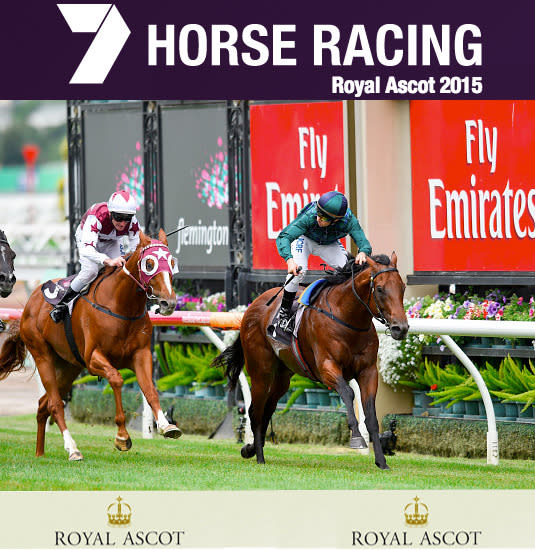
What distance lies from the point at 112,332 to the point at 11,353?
1.80 metres

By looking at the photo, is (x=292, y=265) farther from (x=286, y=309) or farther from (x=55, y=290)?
(x=55, y=290)

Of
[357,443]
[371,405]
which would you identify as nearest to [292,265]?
[371,405]

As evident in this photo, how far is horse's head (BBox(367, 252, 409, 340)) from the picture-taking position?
7.79 m

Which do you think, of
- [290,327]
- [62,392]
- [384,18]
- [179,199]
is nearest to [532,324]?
[290,327]

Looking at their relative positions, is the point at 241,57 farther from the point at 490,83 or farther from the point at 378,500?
the point at 378,500

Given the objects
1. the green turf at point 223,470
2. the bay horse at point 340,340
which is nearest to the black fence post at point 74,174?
the green turf at point 223,470

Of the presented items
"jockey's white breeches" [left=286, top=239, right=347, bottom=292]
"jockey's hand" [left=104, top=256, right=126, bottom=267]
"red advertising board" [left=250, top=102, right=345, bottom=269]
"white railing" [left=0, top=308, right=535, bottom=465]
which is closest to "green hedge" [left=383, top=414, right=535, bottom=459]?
"white railing" [left=0, top=308, right=535, bottom=465]

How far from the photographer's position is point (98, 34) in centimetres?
749

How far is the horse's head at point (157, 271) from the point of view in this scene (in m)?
8.33

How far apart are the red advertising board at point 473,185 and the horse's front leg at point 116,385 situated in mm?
2983

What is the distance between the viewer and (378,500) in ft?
21.2

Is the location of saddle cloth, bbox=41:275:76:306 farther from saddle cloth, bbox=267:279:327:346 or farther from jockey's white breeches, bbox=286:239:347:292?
jockey's white breeches, bbox=286:239:347:292

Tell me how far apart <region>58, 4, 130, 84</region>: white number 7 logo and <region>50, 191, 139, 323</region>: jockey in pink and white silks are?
1465 mm

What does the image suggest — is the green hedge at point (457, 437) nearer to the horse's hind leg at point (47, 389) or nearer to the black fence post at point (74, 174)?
the horse's hind leg at point (47, 389)
